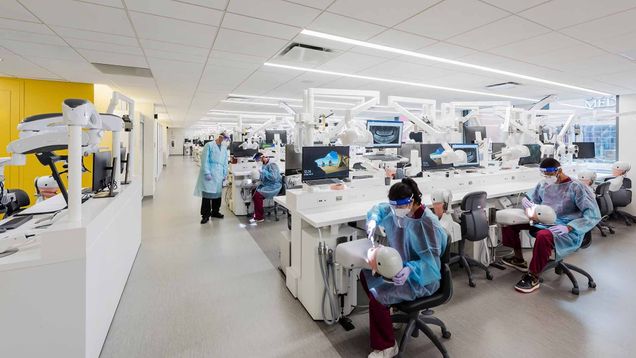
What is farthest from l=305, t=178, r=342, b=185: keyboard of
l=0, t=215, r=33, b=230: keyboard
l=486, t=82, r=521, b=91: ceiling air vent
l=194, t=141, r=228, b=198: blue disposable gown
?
l=486, t=82, r=521, b=91: ceiling air vent

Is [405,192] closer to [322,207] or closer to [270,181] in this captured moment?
[322,207]

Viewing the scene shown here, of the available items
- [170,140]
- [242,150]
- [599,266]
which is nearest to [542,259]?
[599,266]

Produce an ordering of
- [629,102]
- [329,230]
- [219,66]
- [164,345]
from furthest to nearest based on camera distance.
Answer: [629,102] < [219,66] < [329,230] < [164,345]

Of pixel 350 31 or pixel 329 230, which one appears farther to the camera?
pixel 350 31

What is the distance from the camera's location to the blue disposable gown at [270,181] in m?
4.80

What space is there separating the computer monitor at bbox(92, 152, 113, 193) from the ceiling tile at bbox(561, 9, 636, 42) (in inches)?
167

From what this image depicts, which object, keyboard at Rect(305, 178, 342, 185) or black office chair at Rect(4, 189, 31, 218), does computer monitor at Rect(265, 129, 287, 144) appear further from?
black office chair at Rect(4, 189, 31, 218)

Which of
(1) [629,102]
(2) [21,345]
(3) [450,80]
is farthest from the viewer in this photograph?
(1) [629,102]

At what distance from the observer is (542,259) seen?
263 centimetres

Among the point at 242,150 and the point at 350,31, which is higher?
the point at 350,31

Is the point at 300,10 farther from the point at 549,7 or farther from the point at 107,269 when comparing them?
the point at 107,269

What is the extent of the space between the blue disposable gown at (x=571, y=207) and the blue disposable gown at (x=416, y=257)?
168 cm

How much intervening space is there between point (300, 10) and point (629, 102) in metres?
6.90

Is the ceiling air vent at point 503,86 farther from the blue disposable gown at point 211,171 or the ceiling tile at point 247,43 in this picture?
the blue disposable gown at point 211,171
